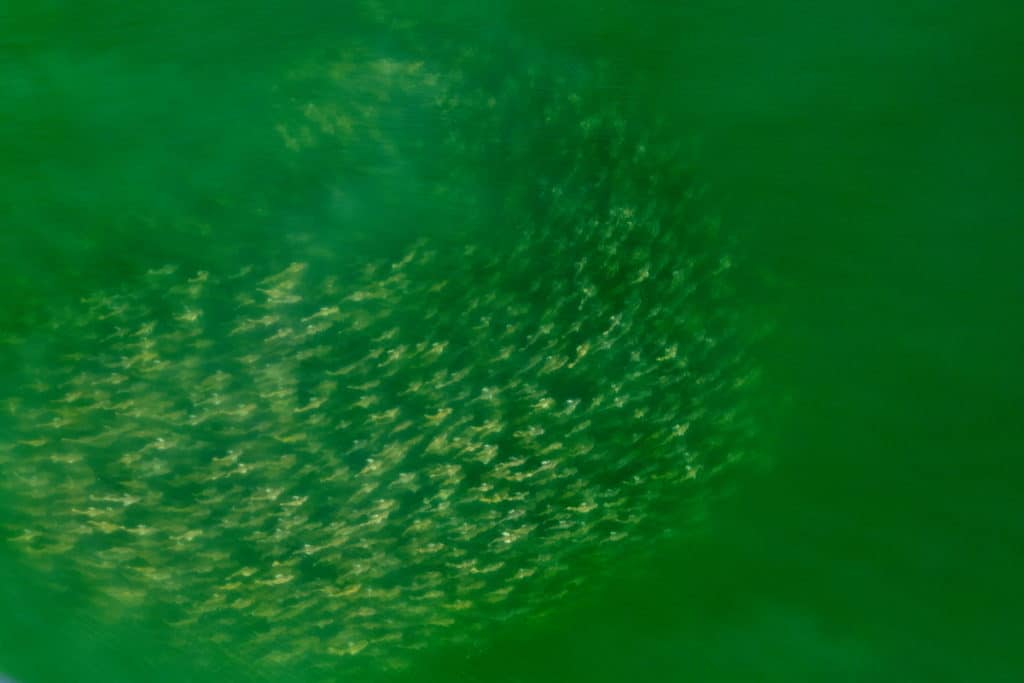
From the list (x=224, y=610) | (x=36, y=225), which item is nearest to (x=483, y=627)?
(x=224, y=610)

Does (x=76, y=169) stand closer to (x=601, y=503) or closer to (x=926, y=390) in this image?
(x=601, y=503)

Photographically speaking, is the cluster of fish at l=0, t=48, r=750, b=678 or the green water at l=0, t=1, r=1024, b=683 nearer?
the green water at l=0, t=1, r=1024, b=683

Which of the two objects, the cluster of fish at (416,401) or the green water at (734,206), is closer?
the green water at (734,206)

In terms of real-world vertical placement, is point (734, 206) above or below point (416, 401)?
above
